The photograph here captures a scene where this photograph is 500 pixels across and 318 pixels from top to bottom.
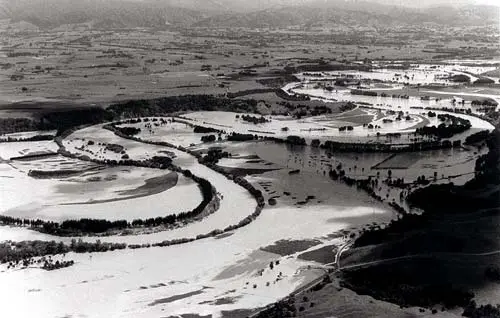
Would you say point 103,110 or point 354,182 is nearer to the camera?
point 354,182

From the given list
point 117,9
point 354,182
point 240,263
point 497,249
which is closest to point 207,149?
point 354,182

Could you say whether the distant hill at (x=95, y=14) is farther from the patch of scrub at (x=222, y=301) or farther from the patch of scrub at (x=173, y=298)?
the patch of scrub at (x=222, y=301)

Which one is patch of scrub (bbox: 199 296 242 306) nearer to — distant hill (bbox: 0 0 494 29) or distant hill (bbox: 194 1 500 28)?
distant hill (bbox: 0 0 494 29)

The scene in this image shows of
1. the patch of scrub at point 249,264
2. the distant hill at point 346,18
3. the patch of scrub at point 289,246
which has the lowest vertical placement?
the patch of scrub at point 249,264

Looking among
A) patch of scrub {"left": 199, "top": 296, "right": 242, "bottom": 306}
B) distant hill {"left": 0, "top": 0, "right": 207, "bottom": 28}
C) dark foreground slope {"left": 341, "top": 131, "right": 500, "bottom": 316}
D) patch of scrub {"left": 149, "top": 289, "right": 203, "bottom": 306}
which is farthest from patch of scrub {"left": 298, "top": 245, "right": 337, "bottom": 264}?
distant hill {"left": 0, "top": 0, "right": 207, "bottom": 28}

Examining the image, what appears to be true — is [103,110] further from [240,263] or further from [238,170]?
[240,263]

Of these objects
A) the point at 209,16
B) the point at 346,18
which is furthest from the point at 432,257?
the point at 209,16

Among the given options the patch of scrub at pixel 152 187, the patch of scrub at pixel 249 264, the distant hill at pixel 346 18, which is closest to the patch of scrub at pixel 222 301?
the patch of scrub at pixel 249 264

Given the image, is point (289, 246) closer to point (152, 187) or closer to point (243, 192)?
point (243, 192)
